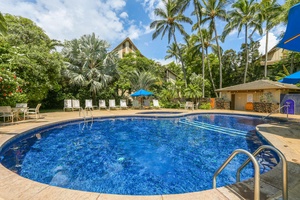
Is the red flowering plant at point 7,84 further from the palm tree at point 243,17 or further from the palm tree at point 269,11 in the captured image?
the palm tree at point 269,11

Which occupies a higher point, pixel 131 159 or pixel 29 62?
pixel 29 62

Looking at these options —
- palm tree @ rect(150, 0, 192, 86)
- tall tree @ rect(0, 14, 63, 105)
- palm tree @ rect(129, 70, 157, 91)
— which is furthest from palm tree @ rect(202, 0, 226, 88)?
tall tree @ rect(0, 14, 63, 105)

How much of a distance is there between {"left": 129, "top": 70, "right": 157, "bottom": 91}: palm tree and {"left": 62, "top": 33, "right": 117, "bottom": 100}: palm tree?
11.8ft

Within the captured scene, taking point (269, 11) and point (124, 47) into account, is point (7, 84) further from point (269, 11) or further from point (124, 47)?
point (269, 11)

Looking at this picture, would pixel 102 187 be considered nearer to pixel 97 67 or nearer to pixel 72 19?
pixel 97 67

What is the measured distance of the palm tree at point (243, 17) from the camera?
2069 cm

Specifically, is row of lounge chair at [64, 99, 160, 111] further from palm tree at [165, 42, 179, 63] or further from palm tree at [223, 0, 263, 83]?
palm tree at [165, 42, 179, 63]

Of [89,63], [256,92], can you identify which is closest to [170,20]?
[89,63]

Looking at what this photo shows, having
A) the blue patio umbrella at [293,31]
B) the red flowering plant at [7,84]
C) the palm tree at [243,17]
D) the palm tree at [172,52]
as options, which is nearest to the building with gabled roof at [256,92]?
the palm tree at [243,17]

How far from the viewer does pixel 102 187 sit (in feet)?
11.8

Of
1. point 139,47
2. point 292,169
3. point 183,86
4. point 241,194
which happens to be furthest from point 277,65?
point 241,194

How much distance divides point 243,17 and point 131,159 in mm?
23378

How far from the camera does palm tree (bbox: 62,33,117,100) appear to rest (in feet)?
54.5

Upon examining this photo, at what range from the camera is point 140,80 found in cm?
2070
